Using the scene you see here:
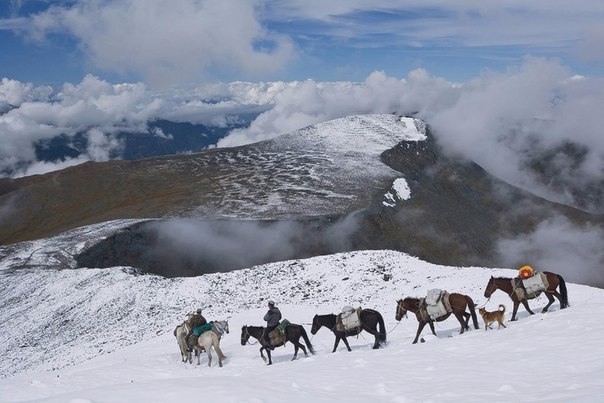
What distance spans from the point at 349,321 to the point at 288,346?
5.41 meters

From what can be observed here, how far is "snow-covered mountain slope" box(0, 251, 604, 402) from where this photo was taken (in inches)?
462

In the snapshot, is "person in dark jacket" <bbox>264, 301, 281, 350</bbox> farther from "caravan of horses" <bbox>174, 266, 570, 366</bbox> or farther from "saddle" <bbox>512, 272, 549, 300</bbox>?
"saddle" <bbox>512, 272, 549, 300</bbox>

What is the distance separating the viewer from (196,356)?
24.3 meters

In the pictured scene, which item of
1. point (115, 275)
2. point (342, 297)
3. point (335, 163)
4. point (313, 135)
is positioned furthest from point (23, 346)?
point (313, 135)

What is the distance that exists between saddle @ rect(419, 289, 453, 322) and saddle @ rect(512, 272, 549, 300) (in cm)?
307

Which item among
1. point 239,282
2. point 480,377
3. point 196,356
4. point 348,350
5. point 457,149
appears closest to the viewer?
point 480,377

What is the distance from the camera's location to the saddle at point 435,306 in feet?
68.9

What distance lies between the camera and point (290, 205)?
100938 millimetres

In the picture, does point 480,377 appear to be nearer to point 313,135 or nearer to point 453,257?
point 453,257

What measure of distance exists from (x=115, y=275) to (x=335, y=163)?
92833mm

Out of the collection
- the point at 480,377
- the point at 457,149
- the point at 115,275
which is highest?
the point at 457,149

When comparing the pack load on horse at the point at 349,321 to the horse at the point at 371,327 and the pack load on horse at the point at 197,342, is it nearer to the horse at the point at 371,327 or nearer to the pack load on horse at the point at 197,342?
the horse at the point at 371,327

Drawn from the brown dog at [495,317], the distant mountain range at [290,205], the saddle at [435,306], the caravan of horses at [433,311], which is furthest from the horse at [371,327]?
the distant mountain range at [290,205]

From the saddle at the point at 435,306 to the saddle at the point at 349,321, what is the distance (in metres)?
2.71
